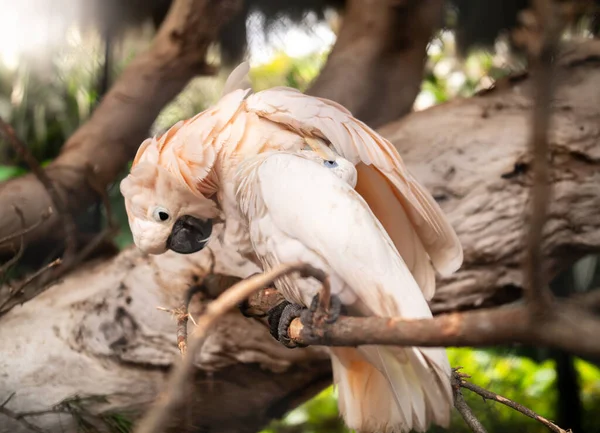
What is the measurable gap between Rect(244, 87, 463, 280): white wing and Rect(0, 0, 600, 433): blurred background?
0.52 metres

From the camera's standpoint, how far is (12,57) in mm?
1358

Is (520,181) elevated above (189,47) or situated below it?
below

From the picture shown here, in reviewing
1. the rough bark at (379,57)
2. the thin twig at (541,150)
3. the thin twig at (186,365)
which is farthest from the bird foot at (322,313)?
the rough bark at (379,57)

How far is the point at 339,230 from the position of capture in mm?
641

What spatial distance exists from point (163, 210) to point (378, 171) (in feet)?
0.96

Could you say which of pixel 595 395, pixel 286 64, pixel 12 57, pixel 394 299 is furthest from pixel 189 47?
pixel 595 395

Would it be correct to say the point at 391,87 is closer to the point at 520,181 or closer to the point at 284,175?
the point at 520,181

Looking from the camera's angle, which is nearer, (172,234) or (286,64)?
(172,234)

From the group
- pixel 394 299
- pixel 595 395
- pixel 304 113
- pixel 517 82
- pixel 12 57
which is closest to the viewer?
pixel 394 299

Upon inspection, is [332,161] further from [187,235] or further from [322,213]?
[187,235]

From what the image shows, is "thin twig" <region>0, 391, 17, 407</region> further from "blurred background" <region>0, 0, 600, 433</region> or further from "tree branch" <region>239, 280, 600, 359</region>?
"tree branch" <region>239, 280, 600, 359</region>

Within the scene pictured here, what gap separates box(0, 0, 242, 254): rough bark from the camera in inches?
52.1

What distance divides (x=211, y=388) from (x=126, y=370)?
7.1 inches

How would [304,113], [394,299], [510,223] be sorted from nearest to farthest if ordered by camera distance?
[394,299], [304,113], [510,223]
